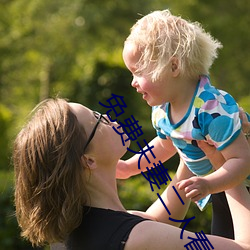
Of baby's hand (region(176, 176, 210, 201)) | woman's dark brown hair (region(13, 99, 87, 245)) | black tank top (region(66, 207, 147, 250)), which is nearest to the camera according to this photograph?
baby's hand (region(176, 176, 210, 201))

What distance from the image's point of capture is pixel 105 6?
46.5 feet

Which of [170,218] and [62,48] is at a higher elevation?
[170,218]

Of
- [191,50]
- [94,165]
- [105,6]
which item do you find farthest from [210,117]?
[105,6]

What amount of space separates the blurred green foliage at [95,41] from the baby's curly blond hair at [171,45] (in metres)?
9.32

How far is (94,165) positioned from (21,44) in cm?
1304

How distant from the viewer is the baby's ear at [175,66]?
9.05ft

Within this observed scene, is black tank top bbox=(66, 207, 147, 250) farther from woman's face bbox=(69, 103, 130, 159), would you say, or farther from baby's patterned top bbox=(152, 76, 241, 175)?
baby's patterned top bbox=(152, 76, 241, 175)

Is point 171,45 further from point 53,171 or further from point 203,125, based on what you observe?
point 53,171

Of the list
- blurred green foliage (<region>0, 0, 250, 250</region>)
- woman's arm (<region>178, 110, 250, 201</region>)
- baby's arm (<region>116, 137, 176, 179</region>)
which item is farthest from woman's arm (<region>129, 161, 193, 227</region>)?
blurred green foliage (<region>0, 0, 250, 250</region>)

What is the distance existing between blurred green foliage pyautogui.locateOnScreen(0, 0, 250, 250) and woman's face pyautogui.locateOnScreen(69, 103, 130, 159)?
9372 millimetres

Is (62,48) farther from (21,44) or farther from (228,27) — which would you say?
(228,27)

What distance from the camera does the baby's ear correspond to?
9.05 feet

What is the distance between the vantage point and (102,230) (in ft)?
8.67

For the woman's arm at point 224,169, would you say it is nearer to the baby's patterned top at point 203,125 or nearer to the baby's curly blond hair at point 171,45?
the baby's patterned top at point 203,125
